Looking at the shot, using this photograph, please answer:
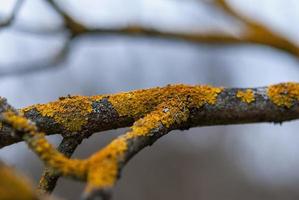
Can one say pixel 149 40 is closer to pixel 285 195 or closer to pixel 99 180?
pixel 99 180

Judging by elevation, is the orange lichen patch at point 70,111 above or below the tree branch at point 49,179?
above

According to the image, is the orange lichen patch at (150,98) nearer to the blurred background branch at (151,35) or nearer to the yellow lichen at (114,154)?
the yellow lichen at (114,154)

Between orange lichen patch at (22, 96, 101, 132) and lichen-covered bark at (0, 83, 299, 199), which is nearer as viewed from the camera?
lichen-covered bark at (0, 83, 299, 199)

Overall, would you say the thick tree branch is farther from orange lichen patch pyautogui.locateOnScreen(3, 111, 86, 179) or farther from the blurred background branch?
orange lichen patch pyautogui.locateOnScreen(3, 111, 86, 179)

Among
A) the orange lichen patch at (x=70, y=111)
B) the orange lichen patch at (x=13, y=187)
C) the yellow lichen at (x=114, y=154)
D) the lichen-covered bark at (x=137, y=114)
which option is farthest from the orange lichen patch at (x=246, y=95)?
the orange lichen patch at (x=13, y=187)

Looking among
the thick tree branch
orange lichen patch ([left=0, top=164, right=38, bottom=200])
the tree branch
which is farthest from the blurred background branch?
orange lichen patch ([left=0, top=164, right=38, bottom=200])

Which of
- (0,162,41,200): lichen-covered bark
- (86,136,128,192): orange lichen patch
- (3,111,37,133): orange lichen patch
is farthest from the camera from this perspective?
(3,111,37,133): orange lichen patch

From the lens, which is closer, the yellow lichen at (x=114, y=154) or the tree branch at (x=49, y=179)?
the yellow lichen at (x=114, y=154)
